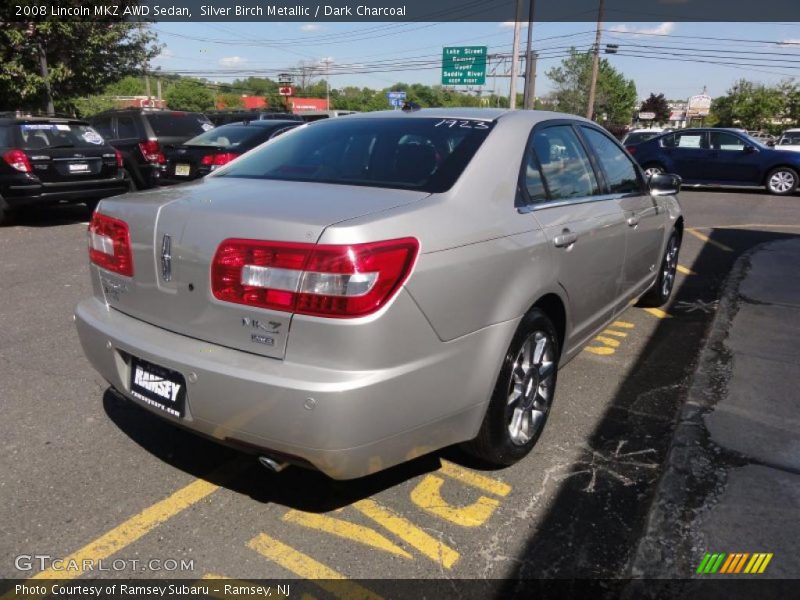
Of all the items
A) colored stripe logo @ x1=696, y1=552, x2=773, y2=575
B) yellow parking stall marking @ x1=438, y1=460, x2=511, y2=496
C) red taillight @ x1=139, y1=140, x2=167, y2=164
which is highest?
red taillight @ x1=139, y1=140, x2=167, y2=164

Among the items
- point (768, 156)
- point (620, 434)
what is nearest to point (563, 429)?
point (620, 434)

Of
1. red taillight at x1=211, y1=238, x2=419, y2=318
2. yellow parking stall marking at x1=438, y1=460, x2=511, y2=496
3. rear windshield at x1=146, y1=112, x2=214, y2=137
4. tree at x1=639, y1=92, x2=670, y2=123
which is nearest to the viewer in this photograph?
red taillight at x1=211, y1=238, x2=419, y2=318

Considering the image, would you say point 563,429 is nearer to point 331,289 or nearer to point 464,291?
point 464,291

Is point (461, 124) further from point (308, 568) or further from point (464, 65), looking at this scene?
point (464, 65)

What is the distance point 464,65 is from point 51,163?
3397 cm

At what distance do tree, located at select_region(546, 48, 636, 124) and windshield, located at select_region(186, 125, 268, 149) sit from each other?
49.8 metres

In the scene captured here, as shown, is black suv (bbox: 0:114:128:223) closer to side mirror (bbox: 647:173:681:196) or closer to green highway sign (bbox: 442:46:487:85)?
side mirror (bbox: 647:173:681:196)

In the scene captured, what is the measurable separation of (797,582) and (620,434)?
3.91 ft

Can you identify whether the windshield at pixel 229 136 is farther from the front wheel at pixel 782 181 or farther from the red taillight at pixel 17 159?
the front wheel at pixel 782 181

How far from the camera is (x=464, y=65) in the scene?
38969 mm

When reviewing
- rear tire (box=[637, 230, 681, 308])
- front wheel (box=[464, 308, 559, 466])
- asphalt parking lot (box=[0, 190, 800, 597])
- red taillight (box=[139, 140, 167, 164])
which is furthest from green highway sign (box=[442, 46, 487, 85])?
front wheel (box=[464, 308, 559, 466])

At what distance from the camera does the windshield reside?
9078 millimetres

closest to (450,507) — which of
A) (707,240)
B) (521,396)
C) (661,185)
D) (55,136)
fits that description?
(521,396)

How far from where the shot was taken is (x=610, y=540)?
2.46 m
